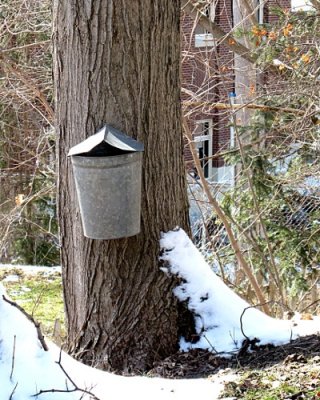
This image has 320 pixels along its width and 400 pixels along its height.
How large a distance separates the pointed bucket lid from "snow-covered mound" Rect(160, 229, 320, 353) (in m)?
0.67

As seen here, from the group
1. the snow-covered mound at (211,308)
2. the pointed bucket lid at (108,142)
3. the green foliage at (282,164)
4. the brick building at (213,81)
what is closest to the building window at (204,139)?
the brick building at (213,81)

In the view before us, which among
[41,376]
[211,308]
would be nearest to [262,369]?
[211,308]

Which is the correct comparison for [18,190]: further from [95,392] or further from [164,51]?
[95,392]

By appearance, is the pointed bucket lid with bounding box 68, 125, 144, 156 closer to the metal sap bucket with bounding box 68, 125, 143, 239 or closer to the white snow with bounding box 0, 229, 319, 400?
the metal sap bucket with bounding box 68, 125, 143, 239

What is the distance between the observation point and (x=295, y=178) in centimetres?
842

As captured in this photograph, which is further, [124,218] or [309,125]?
[309,125]

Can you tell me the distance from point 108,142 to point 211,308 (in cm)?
121

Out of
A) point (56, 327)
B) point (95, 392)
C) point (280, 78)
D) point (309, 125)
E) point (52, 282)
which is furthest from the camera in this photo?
point (52, 282)

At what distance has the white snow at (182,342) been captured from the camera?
8.78 feet

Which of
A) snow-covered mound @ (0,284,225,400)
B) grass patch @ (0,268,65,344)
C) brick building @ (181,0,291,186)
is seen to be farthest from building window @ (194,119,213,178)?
snow-covered mound @ (0,284,225,400)

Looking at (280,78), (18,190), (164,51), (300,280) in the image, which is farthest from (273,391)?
(18,190)

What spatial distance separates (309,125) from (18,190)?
7007 millimetres

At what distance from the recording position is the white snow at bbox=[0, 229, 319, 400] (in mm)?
2676

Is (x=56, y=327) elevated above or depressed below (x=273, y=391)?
below
